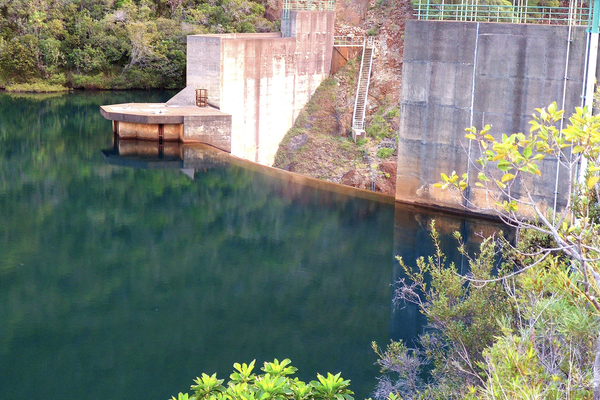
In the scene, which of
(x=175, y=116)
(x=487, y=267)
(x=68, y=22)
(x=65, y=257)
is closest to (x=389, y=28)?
(x=175, y=116)

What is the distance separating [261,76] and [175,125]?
447 centimetres

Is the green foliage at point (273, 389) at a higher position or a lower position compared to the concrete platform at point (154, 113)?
lower

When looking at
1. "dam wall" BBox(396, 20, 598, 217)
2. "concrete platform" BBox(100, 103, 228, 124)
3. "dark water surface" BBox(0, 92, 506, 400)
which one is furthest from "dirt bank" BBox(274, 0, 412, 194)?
"dam wall" BBox(396, 20, 598, 217)

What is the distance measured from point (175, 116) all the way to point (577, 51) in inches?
473

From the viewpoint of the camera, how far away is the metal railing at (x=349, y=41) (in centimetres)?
3197

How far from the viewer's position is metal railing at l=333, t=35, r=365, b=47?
3197 cm

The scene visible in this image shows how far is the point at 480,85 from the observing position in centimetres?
Answer: 1719

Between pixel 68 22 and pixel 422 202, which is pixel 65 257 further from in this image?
pixel 68 22

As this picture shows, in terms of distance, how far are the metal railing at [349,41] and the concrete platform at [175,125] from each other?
29.9 ft

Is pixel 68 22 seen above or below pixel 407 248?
above

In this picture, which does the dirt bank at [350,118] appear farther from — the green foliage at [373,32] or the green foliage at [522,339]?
the green foliage at [522,339]

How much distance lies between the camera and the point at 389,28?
32094 mm

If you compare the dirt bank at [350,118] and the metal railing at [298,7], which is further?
the metal railing at [298,7]

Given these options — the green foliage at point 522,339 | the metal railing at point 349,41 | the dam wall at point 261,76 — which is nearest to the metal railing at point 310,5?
the dam wall at point 261,76
